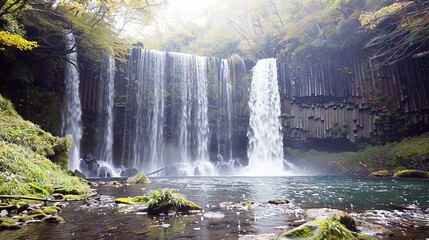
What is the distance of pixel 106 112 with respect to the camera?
20734 mm

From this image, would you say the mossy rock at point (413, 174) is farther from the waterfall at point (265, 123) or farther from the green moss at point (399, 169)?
the waterfall at point (265, 123)

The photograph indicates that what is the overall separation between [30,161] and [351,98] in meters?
21.1

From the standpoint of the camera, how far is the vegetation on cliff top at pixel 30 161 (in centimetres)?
646

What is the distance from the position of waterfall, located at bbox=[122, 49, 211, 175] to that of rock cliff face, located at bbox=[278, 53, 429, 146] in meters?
6.71

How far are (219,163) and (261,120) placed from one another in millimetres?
4872

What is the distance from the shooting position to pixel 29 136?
9.33m

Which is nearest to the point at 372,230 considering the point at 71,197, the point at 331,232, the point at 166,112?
the point at 331,232

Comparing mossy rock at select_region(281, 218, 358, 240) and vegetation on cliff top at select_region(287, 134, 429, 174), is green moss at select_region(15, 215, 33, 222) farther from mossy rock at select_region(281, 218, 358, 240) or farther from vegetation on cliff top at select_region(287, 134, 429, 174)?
vegetation on cliff top at select_region(287, 134, 429, 174)

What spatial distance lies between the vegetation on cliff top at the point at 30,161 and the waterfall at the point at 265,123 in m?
14.8

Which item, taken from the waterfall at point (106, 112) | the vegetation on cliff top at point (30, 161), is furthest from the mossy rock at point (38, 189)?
the waterfall at point (106, 112)

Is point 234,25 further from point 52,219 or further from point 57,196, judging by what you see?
point 52,219

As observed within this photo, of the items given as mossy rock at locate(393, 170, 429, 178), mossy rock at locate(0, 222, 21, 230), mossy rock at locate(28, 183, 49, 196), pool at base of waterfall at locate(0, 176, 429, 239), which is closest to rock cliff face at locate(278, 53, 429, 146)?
mossy rock at locate(393, 170, 429, 178)

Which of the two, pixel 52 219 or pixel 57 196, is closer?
pixel 52 219

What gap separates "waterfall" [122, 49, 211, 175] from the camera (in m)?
21.7
